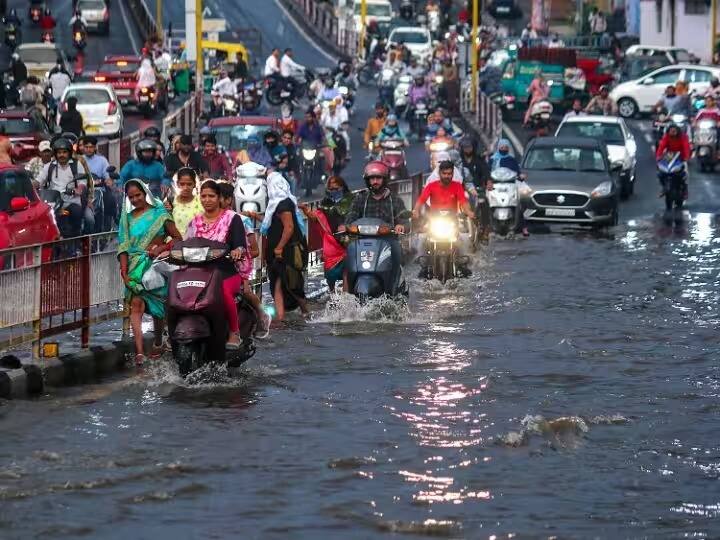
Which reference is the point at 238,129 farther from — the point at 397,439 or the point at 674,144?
the point at 397,439

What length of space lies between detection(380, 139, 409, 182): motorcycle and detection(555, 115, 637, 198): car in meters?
3.33

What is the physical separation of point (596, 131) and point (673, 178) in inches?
165

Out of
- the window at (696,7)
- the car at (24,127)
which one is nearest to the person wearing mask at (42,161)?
the car at (24,127)

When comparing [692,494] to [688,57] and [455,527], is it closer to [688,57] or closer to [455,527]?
[455,527]

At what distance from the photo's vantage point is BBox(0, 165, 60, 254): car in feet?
60.1

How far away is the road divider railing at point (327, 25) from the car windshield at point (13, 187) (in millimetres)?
56990

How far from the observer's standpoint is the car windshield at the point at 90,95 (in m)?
46.4

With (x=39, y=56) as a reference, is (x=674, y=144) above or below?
below

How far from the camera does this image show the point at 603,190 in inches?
1264

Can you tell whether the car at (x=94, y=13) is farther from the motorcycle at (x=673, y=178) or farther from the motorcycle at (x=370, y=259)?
the motorcycle at (x=370, y=259)

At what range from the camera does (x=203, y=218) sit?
47.9ft

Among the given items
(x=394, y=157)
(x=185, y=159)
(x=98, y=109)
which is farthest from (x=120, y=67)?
(x=185, y=159)

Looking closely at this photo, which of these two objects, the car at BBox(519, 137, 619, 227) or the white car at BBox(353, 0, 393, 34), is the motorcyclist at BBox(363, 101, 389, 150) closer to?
the car at BBox(519, 137, 619, 227)

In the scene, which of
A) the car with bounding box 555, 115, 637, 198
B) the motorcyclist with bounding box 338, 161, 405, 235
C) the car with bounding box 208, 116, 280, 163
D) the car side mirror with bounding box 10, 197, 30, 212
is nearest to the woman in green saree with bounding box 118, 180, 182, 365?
the car side mirror with bounding box 10, 197, 30, 212
